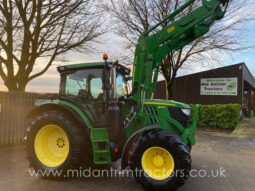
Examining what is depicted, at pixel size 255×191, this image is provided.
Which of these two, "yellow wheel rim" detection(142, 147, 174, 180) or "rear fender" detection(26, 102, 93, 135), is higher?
"rear fender" detection(26, 102, 93, 135)

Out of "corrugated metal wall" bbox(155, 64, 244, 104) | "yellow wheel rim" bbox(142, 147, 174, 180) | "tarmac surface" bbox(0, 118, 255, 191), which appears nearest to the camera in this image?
"yellow wheel rim" bbox(142, 147, 174, 180)

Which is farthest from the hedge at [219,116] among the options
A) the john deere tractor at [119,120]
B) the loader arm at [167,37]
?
the loader arm at [167,37]

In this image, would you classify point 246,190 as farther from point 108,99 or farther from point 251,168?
point 108,99

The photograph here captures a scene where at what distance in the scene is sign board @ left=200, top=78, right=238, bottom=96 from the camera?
44.2 ft

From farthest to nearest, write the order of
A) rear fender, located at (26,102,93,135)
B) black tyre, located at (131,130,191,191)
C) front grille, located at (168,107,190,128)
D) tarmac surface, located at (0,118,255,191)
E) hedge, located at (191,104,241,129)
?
hedge, located at (191,104,241,129), front grille, located at (168,107,190,128), rear fender, located at (26,102,93,135), tarmac surface, located at (0,118,255,191), black tyre, located at (131,130,191,191)

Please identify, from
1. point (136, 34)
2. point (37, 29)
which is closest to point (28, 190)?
point (37, 29)

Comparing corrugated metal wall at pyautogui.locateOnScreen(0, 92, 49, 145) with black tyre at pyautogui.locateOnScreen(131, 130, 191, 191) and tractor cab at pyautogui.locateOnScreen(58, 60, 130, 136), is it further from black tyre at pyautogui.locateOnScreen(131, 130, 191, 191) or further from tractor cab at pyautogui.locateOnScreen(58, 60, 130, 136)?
black tyre at pyautogui.locateOnScreen(131, 130, 191, 191)

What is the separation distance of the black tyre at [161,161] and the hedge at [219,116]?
759 cm

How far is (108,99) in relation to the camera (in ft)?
12.5

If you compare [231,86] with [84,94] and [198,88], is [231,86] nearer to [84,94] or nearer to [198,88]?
[198,88]

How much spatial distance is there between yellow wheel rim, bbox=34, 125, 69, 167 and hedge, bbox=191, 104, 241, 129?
8165 millimetres

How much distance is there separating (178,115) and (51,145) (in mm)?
2702

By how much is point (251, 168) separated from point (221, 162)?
2.20ft

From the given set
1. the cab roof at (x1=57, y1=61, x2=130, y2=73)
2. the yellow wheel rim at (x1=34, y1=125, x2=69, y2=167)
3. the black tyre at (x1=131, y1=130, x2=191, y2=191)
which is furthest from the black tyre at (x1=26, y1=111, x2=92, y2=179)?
the black tyre at (x1=131, y1=130, x2=191, y2=191)
